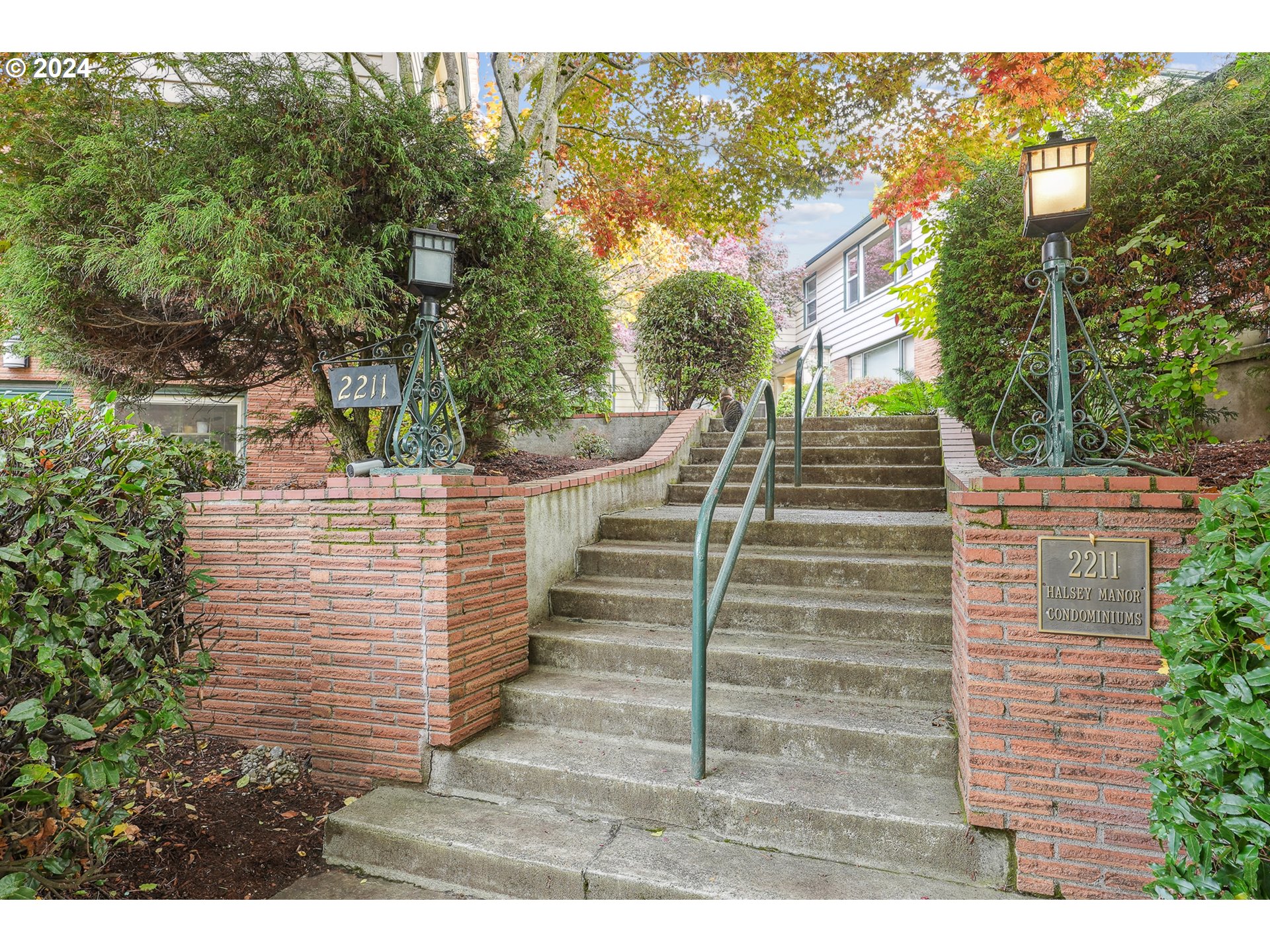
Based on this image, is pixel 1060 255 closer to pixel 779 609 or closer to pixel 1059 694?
pixel 1059 694

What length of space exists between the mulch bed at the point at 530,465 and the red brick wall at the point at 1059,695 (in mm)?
3255

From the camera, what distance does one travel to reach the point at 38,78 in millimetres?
4062

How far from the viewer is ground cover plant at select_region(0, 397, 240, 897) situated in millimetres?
1983

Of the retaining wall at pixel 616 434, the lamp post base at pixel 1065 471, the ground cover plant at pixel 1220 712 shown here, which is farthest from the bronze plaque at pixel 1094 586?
the retaining wall at pixel 616 434

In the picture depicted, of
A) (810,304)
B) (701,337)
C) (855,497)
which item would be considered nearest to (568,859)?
(855,497)

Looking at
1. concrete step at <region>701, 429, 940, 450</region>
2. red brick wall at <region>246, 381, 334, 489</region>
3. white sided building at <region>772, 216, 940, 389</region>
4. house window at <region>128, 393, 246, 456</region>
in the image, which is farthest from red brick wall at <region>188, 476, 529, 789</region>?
white sided building at <region>772, 216, 940, 389</region>

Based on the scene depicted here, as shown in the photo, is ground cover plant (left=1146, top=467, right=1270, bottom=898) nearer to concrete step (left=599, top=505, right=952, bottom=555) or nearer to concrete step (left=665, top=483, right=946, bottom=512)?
concrete step (left=599, top=505, right=952, bottom=555)

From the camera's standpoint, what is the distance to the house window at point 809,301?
1697 centimetres

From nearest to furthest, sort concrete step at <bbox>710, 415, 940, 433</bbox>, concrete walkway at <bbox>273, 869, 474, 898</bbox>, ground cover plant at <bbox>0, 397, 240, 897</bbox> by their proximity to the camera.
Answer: ground cover plant at <bbox>0, 397, 240, 897</bbox> → concrete walkway at <bbox>273, 869, 474, 898</bbox> → concrete step at <bbox>710, 415, 940, 433</bbox>

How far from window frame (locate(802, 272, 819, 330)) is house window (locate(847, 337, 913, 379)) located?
264 cm

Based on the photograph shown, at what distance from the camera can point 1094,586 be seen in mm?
2254

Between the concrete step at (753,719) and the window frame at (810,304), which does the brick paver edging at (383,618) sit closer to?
the concrete step at (753,719)
